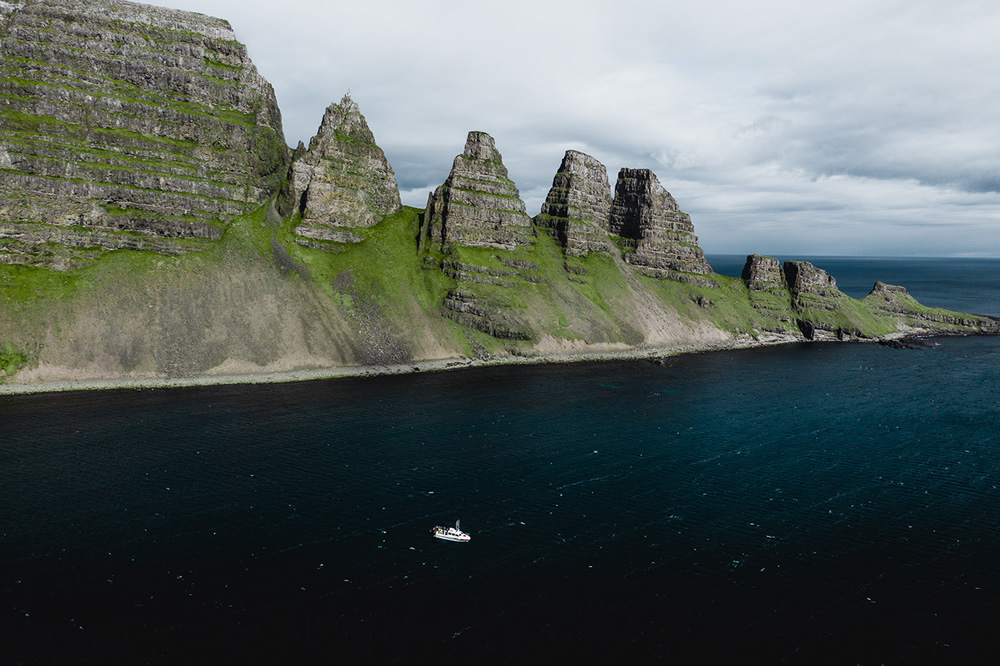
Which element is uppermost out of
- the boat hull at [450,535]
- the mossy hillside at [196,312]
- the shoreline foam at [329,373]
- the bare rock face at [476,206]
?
the bare rock face at [476,206]

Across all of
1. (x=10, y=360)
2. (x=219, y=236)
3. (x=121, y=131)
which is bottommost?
(x=10, y=360)

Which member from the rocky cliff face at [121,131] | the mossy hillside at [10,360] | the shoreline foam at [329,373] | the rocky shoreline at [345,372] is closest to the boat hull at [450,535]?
the rocky shoreline at [345,372]

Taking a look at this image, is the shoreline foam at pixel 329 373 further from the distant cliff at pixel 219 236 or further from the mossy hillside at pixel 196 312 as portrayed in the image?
the mossy hillside at pixel 196 312

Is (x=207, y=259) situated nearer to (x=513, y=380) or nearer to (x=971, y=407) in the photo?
(x=513, y=380)

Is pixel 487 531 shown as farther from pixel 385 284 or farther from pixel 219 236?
pixel 219 236

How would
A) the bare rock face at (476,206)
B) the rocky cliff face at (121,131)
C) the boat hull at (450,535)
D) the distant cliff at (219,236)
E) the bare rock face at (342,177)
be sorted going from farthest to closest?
Result: 1. the bare rock face at (476,206)
2. the bare rock face at (342,177)
3. the rocky cliff face at (121,131)
4. the distant cliff at (219,236)
5. the boat hull at (450,535)

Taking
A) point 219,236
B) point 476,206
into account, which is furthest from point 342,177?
point 476,206

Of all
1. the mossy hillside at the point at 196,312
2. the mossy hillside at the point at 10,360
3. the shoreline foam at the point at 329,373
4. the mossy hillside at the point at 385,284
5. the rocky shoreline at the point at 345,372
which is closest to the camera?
the mossy hillside at the point at 10,360

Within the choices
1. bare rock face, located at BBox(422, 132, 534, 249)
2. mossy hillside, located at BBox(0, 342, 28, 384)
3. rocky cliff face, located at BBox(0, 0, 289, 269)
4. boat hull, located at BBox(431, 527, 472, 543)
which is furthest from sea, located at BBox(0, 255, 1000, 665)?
bare rock face, located at BBox(422, 132, 534, 249)
